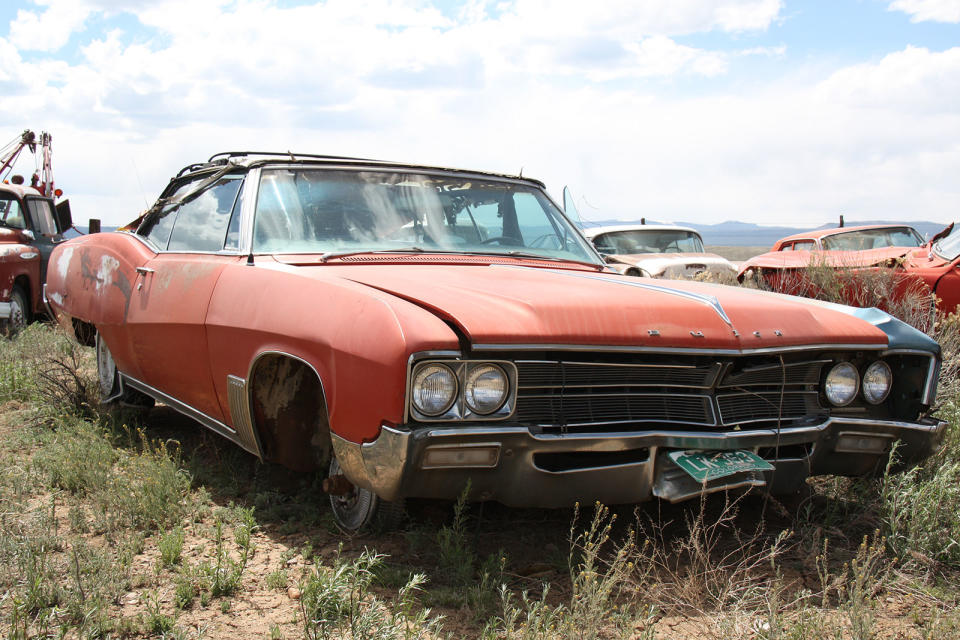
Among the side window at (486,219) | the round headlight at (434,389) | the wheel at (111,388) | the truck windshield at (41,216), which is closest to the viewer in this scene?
the round headlight at (434,389)

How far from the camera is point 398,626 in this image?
2492 millimetres

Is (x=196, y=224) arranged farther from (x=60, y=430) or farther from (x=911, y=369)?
(x=911, y=369)

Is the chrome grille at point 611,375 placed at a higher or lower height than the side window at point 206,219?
lower

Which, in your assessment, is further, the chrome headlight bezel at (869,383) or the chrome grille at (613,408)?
the chrome headlight bezel at (869,383)

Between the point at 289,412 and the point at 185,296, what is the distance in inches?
35.6

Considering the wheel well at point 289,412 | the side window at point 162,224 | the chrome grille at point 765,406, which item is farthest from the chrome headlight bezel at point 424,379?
the side window at point 162,224

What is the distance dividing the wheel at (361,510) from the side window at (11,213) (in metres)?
8.21

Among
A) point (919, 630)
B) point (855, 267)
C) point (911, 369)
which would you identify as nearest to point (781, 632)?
point (919, 630)

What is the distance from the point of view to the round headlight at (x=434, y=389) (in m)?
2.62

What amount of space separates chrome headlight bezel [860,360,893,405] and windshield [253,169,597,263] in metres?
1.51

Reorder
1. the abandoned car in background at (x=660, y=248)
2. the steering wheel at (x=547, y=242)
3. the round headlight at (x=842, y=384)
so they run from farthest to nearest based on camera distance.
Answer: the abandoned car in background at (x=660, y=248) < the steering wheel at (x=547, y=242) < the round headlight at (x=842, y=384)

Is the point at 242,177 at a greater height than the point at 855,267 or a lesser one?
greater

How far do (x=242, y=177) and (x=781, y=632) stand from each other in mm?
3046

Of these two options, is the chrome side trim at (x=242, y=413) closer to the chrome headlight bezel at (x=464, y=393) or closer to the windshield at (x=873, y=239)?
the chrome headlight bezel at (x=464, y=393)
